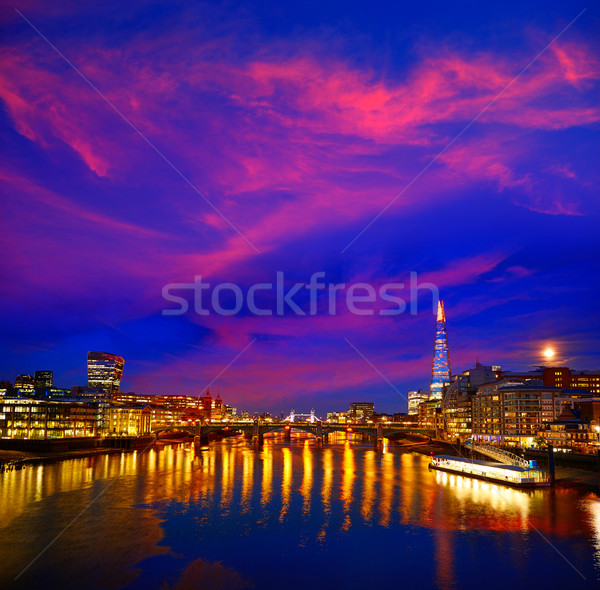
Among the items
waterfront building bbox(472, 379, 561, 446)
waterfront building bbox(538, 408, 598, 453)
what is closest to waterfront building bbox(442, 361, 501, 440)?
waterfront building bbox(472, 379, 561, 446)

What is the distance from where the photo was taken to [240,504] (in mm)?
54375

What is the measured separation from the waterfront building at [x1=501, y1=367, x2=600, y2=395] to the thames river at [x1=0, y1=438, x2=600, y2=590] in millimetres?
99162

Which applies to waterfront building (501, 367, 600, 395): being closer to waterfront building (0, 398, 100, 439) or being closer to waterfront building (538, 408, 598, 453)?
waterfront building (538, 408, 598, 453)

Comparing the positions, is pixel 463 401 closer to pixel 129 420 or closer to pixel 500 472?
pixel 500 472

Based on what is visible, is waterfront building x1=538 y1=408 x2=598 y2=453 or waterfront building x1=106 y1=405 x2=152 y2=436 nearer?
waterfront building x1=538 y1=408 x2=598 y2=453

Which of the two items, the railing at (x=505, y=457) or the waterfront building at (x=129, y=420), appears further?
the waterfront building at (x=129, y=420)

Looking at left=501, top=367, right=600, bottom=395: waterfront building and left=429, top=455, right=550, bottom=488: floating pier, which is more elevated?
left=501, top=367, right=600, bottom=395: waterfront building

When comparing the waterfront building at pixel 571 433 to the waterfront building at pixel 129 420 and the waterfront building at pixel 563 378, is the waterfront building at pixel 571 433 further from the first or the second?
the waterfront building at pixel 129 420

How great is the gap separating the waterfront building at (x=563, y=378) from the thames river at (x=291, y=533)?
99162mm

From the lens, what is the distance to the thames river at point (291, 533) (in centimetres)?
3288

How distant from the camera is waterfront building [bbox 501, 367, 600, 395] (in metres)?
158

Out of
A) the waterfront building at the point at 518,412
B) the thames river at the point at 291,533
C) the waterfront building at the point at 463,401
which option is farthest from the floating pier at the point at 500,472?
the waterfront building at the point at 463,401

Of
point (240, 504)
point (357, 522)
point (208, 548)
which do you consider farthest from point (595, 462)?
point (208, 548)

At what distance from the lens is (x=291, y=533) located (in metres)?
43.2
